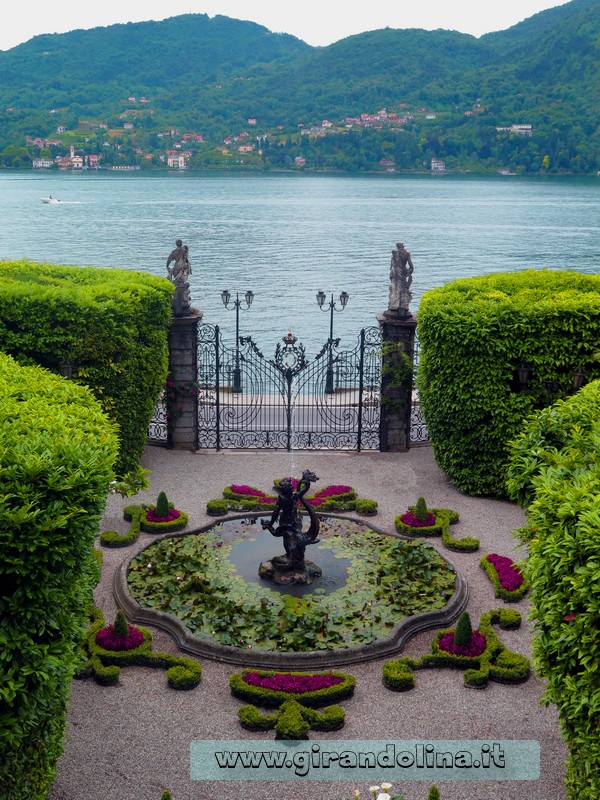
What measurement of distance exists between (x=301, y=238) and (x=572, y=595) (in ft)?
318

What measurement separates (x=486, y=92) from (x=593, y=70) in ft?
71.0

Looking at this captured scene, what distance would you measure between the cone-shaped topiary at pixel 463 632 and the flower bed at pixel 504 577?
1.78 metres

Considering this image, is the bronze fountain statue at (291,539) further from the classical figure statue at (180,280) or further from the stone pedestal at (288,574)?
the classical figure statue at (180,280)

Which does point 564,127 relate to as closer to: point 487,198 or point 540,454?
point 487,198

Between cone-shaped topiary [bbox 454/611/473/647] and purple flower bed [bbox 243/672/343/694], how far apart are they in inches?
83.2

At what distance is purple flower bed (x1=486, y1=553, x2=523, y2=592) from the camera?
16.3 meters

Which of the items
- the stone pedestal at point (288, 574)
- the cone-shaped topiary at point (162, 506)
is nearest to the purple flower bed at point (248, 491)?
the cone-shaped topiary at point (162, 506)

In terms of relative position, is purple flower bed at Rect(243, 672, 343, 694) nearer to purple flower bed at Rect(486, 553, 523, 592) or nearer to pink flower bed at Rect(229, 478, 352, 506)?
purple flower bed at Rect(486, 553, 523, 592)

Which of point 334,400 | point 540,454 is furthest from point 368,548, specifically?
point 334,400

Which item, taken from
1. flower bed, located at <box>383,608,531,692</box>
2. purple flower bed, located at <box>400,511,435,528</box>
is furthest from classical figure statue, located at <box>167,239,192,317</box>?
flower bed, located at <box>383,608,531,692</box>

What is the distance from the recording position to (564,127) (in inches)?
5950

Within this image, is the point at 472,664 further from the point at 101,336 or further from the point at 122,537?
the point at 101,336

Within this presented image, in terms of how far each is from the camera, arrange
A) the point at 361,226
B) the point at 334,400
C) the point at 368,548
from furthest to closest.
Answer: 1. the point at 361,226
2. the point at 334,400
3. the point at 368,548

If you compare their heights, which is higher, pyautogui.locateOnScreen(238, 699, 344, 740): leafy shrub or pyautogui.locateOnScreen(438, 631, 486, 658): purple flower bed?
pyautogui.locateOnScreen(438, 631, 486, 658): purple flower bed
